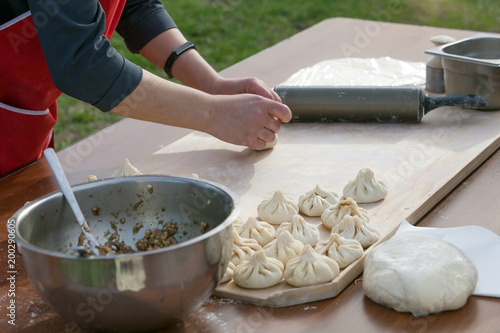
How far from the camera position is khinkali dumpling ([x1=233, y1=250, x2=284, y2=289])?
4.43 feet

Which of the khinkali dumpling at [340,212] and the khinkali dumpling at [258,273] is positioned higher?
the khinkali dumpling at [258,273]

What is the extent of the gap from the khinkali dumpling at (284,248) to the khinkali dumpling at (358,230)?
0.40ft

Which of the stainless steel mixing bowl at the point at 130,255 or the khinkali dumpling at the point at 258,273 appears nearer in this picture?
the stainless steel mixing bowl at the point at 130,255

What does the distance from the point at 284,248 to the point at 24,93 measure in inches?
40.6

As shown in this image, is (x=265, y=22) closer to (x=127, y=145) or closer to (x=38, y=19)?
(x=127, y=145)

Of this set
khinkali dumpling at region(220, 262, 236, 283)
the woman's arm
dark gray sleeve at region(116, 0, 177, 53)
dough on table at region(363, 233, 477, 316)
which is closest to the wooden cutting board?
the woman's arm

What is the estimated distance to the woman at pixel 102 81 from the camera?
1.62m

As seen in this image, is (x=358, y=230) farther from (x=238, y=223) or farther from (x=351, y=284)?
(x=238, y=223)

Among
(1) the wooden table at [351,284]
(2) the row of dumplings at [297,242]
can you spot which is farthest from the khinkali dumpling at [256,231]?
(1) the wooden table at [351,284]

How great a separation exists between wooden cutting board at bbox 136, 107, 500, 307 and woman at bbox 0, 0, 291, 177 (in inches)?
4.7

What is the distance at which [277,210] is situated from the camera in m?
1.67

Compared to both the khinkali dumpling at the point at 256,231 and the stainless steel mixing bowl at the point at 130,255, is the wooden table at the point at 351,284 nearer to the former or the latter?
the stainless steel mixing bowl at the point at 130,255

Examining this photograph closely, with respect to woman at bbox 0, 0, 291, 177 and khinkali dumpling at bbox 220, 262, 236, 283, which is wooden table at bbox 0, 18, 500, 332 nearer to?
khinkali dumpling at bbox 220, 262, 236, 283

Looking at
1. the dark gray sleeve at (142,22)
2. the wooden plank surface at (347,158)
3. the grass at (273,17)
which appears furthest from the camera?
the grass at (273,17)
